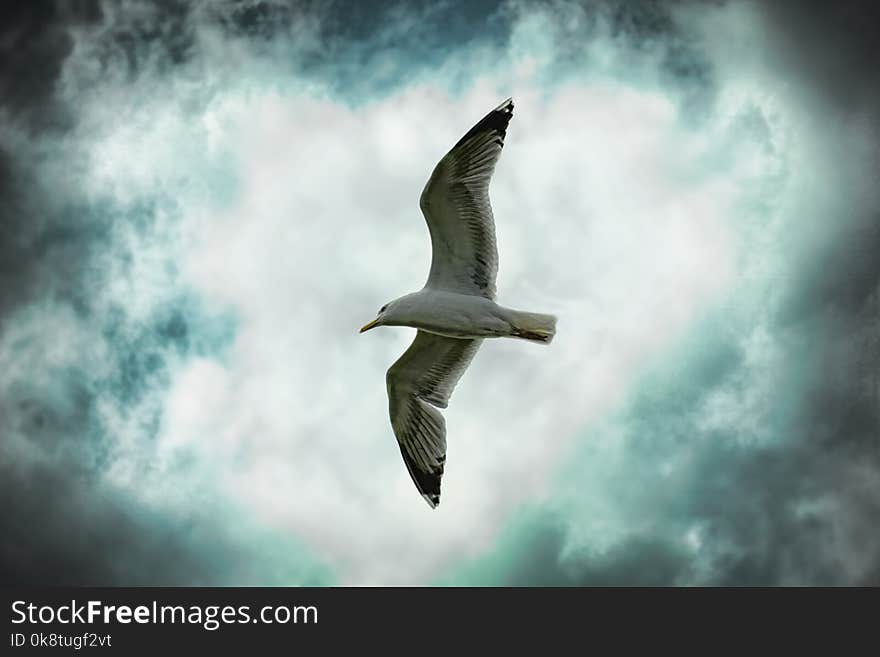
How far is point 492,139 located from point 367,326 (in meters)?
2.45

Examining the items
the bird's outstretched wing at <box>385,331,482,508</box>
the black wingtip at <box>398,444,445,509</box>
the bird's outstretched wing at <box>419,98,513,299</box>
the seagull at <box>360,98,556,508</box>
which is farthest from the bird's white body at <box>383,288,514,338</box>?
the black wingtip at <box>398,444,445,509</box>

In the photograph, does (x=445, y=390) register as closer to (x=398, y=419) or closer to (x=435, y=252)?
(x=398, y=419)

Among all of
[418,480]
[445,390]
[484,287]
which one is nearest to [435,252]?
[484,287]

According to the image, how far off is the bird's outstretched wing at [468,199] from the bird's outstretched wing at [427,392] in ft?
3.81

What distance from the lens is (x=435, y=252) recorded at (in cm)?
1295

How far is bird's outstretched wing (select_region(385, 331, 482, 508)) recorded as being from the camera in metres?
13.8

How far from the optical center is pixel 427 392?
545 inches

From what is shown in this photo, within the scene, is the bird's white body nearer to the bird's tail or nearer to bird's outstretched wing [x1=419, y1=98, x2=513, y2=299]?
the bird's tail

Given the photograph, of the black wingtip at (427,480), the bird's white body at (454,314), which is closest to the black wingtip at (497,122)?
the bird's white body at (454,314)

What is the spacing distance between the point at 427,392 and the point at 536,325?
187 cm

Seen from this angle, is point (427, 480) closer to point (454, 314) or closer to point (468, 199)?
point (454, 314)

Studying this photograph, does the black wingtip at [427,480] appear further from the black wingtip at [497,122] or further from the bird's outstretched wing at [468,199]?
the black wingtip at [497,122]

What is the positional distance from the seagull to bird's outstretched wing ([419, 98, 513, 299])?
0.4 inches
